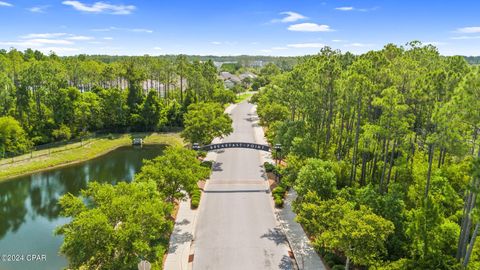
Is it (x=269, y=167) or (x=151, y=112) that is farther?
(x=151, y=112)

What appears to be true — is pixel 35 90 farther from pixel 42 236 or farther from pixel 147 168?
pixel 147 168

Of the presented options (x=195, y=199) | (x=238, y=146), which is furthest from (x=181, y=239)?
(x=238, y=146)

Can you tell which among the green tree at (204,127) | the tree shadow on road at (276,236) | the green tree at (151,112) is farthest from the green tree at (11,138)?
the tree shadow on road at (276,236)

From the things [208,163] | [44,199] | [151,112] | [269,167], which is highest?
[151,112]

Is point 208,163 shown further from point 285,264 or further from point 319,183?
point 285,264

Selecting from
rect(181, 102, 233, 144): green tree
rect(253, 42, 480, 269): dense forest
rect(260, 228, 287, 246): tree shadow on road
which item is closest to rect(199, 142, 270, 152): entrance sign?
rect(181, 102, 233, 144): green tree

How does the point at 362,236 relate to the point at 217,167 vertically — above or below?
above

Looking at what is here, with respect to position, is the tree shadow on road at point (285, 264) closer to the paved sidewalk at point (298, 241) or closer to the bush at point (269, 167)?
the paved sidewalk at point (298, 241)
